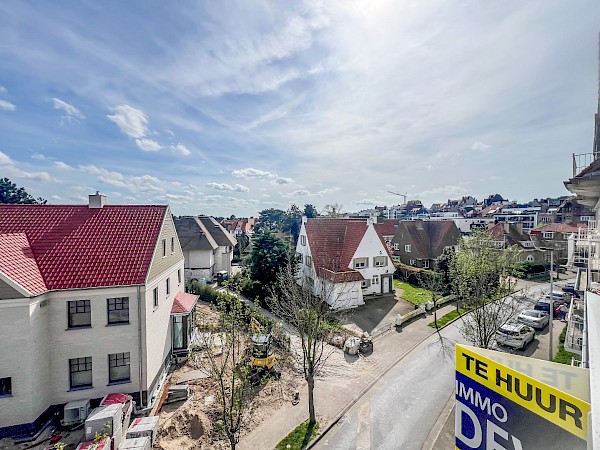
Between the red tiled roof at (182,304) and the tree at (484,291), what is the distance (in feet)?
55.6

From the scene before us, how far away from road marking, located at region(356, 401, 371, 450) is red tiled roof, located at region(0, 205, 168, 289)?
39.7 ft

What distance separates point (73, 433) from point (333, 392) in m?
12.0

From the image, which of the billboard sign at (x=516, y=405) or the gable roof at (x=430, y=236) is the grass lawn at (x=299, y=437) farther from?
the gable roof at (x=430, y=236)

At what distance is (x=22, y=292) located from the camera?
12320 millimetres

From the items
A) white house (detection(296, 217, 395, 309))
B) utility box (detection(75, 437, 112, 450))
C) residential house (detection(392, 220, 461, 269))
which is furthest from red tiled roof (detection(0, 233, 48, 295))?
residential house (detection(392, 220, 461, 269))

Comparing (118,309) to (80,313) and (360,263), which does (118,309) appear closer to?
(80,313)

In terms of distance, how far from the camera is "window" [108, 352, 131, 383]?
47.3 feet

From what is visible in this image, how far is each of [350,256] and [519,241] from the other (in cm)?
3293

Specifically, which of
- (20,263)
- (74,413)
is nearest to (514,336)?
(74,413)

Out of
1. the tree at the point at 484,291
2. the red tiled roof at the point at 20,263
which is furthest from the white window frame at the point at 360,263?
the red tiled roof at the point at 20,263

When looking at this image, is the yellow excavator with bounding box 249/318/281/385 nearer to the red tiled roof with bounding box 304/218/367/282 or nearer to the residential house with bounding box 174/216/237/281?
the red tiled roof with bounding box 304/218/367/282

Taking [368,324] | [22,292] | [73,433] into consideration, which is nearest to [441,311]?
[368,324]

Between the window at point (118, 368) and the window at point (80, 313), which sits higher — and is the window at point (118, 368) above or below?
below

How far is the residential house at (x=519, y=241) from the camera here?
45.2 meters
